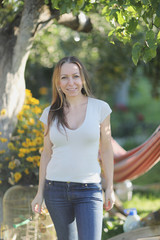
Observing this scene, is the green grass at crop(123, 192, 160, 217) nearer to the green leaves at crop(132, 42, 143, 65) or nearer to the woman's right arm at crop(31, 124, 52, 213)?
the woman's right arm at crop(31, 124, 52, 213)

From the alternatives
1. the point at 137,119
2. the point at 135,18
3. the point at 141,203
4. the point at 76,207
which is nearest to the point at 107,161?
the point at 76,207

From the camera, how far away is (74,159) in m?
1.86

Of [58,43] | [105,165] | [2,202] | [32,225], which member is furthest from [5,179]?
[58,43]

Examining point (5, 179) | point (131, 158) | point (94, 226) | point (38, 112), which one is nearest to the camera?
point (94, 226)

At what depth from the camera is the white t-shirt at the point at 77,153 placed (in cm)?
185

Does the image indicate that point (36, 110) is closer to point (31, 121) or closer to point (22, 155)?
point (31, 121)

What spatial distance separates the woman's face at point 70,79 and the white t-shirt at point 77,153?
15 centimetres

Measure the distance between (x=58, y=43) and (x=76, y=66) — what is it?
411 centimetres

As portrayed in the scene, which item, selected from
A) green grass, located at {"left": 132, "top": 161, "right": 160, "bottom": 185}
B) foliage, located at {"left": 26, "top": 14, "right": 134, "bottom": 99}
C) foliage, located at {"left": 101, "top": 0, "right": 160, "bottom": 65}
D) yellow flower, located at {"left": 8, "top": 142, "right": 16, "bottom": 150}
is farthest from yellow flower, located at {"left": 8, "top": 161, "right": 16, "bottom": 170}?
green grass, located at {"left": 132, "top": 161, "right": 160, "bottom": 185}

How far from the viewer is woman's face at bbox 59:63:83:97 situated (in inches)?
77.1

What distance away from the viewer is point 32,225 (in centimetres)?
256

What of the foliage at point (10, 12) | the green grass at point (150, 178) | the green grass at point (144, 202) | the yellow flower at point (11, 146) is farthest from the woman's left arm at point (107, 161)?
the green grass at point (150, 178)

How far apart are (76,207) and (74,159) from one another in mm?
223

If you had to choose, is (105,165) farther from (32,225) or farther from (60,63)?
(32,225)
